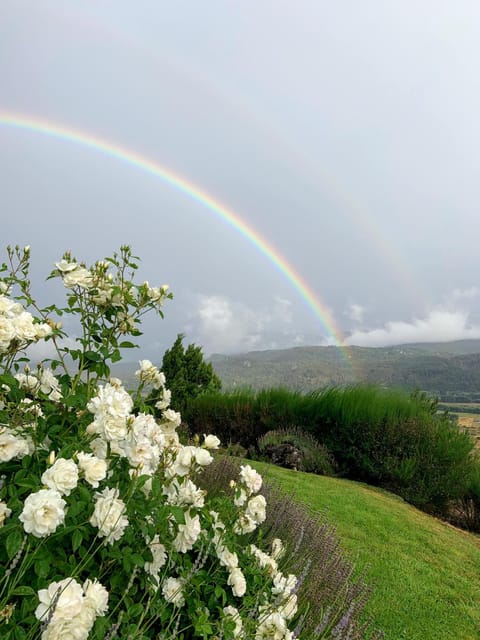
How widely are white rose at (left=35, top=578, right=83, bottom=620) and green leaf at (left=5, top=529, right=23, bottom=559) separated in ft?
0.54

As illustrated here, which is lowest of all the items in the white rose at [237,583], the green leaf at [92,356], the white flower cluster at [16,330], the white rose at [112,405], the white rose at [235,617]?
the white rose at [235,617]

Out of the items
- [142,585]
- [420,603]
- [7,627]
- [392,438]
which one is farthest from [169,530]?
[392,438]

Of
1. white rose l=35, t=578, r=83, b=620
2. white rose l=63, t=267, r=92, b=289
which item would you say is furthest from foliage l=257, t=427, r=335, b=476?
white rose l=35, t=578, r=83, b=620

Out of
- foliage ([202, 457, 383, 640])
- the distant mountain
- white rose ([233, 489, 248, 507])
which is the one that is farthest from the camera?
the distant mountain

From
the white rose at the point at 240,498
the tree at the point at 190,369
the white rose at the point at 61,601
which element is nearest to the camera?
the white rose at the point at 61,601

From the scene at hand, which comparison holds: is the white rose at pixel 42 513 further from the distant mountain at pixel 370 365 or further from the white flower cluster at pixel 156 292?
the distant mountain at pixel 370 365

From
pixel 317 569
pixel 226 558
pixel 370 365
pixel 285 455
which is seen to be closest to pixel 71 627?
pixel 226 558

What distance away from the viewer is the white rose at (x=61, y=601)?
1.28 m

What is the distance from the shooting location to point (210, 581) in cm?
213

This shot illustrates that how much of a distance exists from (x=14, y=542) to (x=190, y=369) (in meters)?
13.4

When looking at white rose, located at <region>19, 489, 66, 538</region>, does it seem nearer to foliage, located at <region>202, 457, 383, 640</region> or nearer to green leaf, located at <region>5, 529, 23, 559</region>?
green leaf, located at <region>5, 529, 23, 559</region>

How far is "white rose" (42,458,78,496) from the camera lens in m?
1.48

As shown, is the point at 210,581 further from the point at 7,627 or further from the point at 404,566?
the point at 404,566

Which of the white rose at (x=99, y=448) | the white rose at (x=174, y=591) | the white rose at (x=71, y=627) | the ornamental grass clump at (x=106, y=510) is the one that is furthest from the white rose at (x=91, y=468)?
the white rose at (x=174, y=591)
